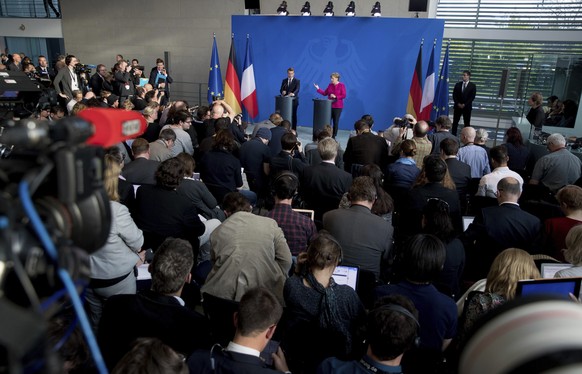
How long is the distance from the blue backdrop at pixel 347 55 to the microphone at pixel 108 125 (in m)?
10.2

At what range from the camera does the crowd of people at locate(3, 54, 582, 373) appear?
1.85m

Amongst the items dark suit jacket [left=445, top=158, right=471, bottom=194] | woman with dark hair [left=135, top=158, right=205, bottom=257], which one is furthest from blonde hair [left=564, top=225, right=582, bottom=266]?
woman with dark hair [left=135, top=158, right=205, bottom=257]

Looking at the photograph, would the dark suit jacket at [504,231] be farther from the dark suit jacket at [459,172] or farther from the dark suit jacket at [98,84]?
the dark suit jacket at [98,84]

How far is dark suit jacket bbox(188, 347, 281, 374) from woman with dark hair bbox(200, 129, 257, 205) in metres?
3.04

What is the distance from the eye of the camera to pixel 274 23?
1119 centimetres

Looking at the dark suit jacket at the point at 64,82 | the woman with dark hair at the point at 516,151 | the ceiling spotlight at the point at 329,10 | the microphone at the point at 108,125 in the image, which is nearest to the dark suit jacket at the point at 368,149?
the woman with dark hair at the point at 516,151

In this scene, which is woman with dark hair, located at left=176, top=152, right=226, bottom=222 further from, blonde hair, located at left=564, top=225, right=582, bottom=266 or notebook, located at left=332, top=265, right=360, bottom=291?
blonde hair, located at left=564, top=225, right=582, bottom=266

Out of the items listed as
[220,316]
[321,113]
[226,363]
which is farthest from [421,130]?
[321,113]

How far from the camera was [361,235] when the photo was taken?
10.2ft

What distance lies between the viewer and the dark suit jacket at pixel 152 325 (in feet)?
6.88

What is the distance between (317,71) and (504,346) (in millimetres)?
11073

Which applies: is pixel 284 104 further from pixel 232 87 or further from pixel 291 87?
pixel 232 87

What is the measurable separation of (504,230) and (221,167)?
266cm

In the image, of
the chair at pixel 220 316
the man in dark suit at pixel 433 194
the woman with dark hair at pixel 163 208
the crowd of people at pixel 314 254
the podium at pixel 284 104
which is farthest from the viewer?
the podium at pixel 284 104
